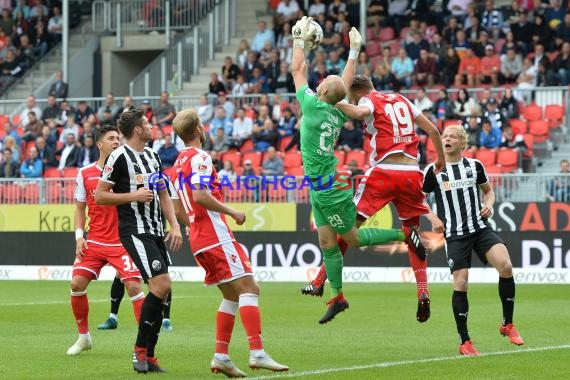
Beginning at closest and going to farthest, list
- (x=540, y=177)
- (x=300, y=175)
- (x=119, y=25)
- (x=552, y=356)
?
(x=552, y=356) → (x=540, y=177) → (x=300, y=175) → (x=119, y=25)

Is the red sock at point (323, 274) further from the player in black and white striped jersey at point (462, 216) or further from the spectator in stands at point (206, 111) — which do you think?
the spectator in stands at point (206, 111)

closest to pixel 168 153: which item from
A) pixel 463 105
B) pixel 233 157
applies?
pixel 233 157

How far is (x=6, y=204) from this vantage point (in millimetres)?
26766

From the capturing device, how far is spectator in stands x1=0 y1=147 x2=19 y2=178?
29.4m

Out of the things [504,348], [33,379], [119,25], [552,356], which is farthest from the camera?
[119,25]

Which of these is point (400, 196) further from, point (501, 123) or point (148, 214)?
point (501, 123)

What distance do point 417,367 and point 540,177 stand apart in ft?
44.6

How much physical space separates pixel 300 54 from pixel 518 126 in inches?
602

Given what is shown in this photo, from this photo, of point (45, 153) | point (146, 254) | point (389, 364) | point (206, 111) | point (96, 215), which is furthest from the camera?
point (45, 153)

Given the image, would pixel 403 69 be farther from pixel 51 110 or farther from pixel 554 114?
pixel 51 110

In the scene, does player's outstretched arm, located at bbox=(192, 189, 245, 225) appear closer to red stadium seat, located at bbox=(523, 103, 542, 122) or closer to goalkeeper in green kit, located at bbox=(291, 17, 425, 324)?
goalkeeper in green kit, located at bbox=(291, 17, 425, 324)

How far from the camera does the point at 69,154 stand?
96.2 feet

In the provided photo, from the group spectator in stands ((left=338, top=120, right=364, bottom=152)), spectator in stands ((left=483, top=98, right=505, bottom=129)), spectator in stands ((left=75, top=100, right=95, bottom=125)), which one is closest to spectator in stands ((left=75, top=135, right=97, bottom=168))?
spectator in stands ((left=75, top=100, right=95, bottom=125))

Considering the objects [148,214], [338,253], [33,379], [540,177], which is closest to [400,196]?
[338,253]
